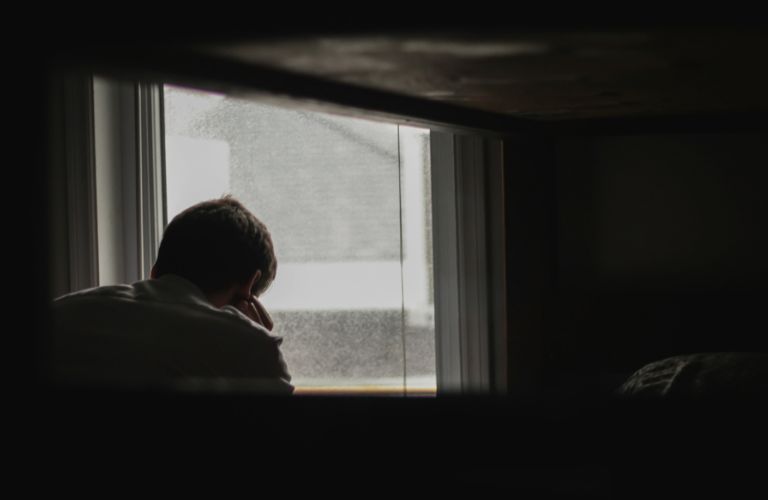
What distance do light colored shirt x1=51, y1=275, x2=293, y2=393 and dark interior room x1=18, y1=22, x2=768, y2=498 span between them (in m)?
0.44

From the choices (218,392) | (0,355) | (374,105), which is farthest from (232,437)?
(374,105)

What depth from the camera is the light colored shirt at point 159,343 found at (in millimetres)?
1166

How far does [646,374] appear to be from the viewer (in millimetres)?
1195

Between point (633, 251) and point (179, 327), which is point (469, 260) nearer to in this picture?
point (633, 251)

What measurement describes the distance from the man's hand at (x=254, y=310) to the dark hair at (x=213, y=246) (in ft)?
0.50

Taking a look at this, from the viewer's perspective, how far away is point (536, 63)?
0.71 metres

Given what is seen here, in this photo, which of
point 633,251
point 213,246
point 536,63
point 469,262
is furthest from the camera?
point 469,262

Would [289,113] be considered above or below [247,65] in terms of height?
above

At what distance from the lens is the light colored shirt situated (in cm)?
117

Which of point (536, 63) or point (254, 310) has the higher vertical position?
point (536, 63)

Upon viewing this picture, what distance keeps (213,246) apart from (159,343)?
0.28 metres

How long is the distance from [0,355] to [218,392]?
0.12 metres

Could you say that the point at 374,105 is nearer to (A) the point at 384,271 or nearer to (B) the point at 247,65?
(B) the point at 247,65

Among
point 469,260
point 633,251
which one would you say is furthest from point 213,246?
point 633,251
